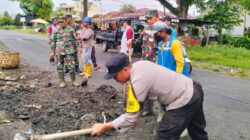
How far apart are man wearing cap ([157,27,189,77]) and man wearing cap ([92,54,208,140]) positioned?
54.2 inches

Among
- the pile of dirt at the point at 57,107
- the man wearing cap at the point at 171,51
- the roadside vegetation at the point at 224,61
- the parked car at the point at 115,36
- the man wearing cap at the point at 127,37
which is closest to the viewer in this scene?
the man wearing cap at the point at 171,51

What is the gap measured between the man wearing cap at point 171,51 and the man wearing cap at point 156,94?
1378 mm

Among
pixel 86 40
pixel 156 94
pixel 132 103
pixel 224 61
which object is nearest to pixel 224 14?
pixel 224 61

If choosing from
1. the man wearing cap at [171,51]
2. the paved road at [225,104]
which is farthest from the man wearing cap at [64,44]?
the man wearing cap at [171,51]

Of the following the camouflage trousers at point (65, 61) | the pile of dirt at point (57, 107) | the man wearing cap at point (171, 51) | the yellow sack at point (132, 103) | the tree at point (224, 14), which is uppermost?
the tree at point (224, 14)

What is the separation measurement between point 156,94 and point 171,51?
180cm

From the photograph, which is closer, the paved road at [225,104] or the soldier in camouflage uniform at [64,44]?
the paved road at [225,104]

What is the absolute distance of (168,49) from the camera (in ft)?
16.3

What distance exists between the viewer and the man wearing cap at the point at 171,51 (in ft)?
16.0

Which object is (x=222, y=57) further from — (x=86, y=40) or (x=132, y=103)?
(x=132, y=103)

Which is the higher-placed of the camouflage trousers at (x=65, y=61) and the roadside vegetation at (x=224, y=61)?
the camouflage trousers at (x=65, y=61)

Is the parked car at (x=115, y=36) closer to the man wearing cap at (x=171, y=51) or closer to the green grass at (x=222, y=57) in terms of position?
the green grass at (x=222, y=57)

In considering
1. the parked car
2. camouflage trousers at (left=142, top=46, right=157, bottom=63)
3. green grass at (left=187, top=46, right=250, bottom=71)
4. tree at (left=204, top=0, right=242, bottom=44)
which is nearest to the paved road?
camouflage trousers at (left=142, top=46, right=157, bottom=63)

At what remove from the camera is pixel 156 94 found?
10.7ft
